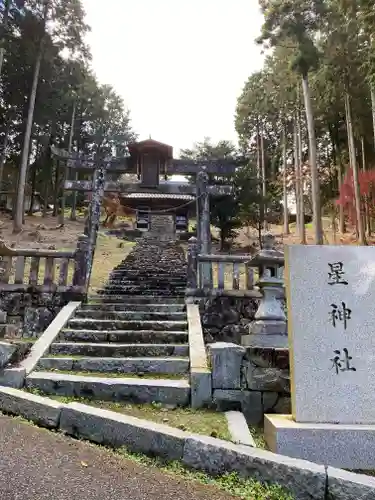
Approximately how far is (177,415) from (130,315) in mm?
3130

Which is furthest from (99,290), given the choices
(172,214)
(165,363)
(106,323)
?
(172,214)

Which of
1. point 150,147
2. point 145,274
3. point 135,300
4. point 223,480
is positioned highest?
point 150,147

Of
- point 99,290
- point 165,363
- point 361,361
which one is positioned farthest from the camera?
point 99,290

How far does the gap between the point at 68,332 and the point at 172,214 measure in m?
19.9

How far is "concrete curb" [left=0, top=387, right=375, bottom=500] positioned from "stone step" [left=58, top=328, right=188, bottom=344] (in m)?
2.17

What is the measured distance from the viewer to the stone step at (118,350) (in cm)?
560

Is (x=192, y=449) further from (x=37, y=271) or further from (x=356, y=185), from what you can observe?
(x=356, y=185)

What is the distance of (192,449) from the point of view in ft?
9.87

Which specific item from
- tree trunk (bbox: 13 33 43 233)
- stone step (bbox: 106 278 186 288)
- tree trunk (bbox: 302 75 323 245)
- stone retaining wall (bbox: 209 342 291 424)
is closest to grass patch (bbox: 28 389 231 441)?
stone retaining wall (bbox: 209 342 291 424)

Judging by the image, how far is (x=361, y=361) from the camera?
361cm

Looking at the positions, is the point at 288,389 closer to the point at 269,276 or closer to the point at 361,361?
the point at 361,361

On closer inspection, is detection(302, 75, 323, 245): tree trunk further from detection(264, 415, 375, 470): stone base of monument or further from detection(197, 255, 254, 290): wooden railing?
detection(264, 415, 375, 470): stone base of monument

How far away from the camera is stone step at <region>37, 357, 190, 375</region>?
511cm

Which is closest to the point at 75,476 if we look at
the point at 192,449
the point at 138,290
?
the point at 192,449
